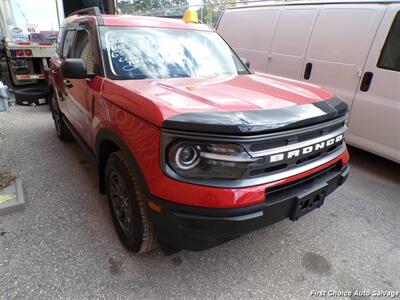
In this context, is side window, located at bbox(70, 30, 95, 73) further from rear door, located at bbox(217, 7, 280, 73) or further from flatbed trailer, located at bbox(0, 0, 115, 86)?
flatbed trailer, located at bbox(0, 0, 115, 86)

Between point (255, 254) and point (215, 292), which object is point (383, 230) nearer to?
point (255, 254)

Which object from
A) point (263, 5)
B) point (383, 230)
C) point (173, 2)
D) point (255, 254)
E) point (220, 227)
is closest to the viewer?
point (220, 227)

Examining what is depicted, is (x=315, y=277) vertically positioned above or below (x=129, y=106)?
below

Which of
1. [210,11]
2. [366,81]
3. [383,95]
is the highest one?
[210,11]

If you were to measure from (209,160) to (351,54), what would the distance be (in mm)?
3318

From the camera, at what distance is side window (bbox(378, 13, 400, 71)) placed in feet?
11.4

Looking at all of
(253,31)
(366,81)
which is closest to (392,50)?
(366,81)

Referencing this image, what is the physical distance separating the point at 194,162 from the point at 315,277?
1.35m

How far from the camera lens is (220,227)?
1588mm

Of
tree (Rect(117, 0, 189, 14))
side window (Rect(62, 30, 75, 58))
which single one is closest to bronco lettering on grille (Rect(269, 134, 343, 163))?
side window (Rect(62, 30, 75, 58))

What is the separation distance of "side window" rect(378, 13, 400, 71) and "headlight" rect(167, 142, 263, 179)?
9.72ft

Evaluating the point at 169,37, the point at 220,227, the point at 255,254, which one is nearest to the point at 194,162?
the point at 220,227

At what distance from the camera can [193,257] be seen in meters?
2.29

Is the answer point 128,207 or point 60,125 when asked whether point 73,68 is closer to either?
point 128,207
